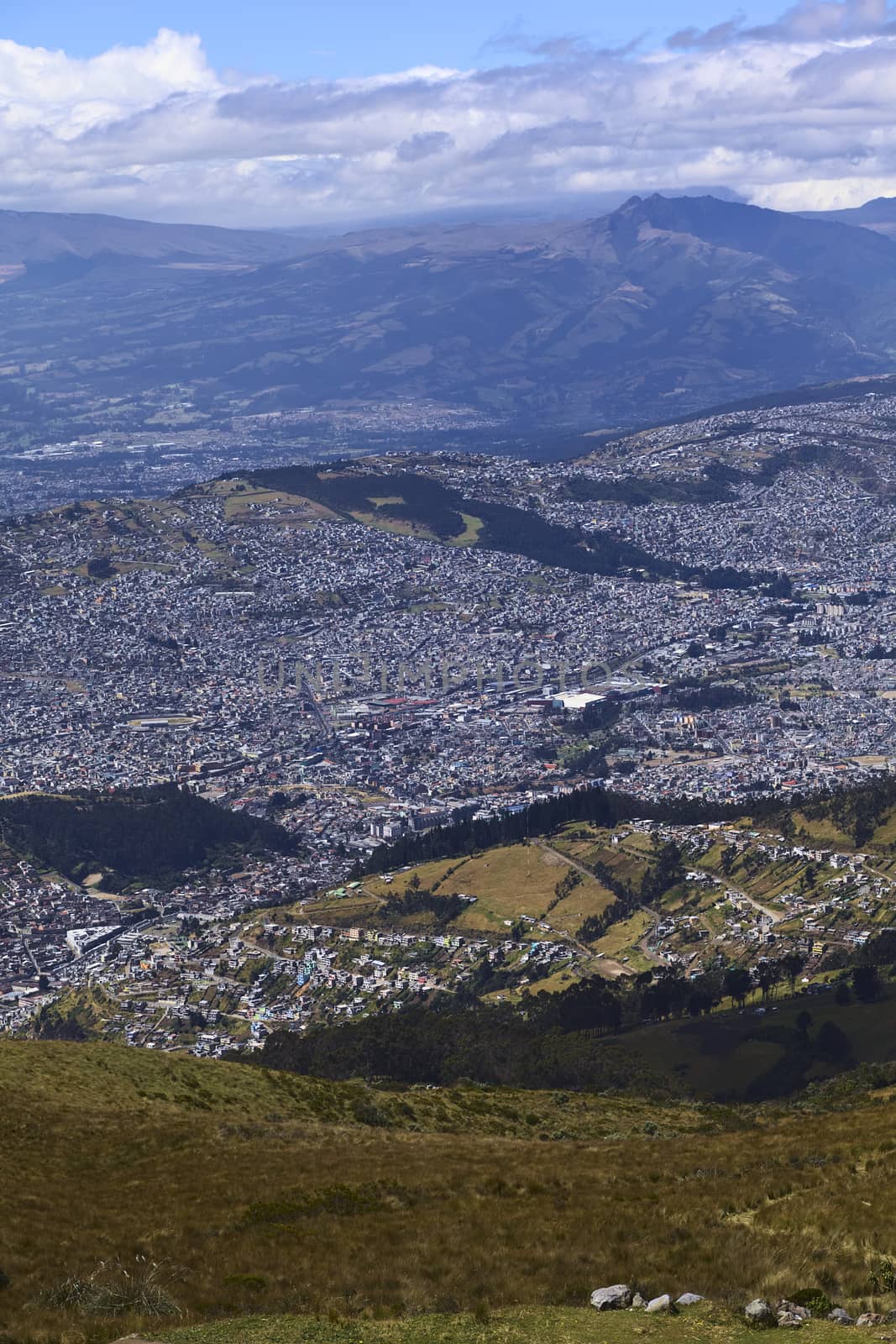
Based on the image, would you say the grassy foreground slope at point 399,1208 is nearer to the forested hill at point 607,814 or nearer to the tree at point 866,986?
the tree at point 866,986

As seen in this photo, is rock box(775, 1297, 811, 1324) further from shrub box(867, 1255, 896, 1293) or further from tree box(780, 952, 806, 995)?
tree box(780, 952, 806, 995)

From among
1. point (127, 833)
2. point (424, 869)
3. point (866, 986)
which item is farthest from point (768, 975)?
point (127, 833)

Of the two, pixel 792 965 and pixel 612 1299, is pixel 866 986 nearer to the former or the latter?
pixel 792 965

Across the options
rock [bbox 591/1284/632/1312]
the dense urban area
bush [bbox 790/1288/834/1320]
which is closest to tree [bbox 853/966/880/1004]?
the dense urban area

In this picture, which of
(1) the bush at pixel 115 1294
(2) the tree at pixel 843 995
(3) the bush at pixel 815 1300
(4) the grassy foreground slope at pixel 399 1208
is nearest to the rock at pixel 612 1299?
(4) the grassy foreground slope at pixel 399 1208

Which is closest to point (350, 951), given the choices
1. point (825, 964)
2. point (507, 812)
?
point (825, 964)
